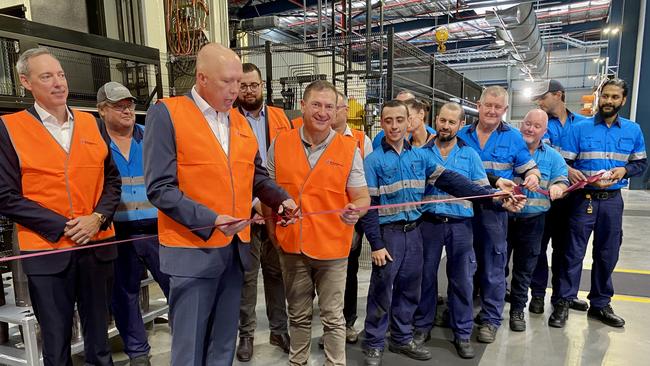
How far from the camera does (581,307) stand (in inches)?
135

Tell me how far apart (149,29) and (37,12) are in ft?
3.84

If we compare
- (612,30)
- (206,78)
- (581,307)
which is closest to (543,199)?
(581,307)

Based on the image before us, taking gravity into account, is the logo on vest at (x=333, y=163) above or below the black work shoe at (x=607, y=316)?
above

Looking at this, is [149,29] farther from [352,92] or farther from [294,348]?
[294,348]

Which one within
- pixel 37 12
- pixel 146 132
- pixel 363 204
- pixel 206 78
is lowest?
pixel 363 204

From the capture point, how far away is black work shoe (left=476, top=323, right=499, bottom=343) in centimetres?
292

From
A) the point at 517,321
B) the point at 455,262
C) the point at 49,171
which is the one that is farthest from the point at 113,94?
the point at 517,321

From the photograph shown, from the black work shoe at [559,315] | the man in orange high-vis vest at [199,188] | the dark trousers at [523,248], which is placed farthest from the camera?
the black work shoe at [559,315]

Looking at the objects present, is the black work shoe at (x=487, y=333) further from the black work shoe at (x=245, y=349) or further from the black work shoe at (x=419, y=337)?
the black work shoe at (x=245, y=349)

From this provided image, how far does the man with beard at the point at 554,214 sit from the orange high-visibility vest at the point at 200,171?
2.68 m

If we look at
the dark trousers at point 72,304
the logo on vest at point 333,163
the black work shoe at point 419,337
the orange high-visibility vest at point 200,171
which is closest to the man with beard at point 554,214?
the black work shoe at point 419,337

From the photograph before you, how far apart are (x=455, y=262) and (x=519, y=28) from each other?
868cm

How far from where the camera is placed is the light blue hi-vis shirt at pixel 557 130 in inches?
129

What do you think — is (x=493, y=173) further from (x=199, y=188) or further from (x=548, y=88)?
(x=199, y=188)
